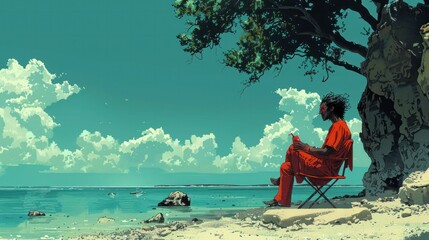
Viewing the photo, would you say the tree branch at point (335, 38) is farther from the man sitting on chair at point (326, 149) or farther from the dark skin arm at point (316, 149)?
the dark skin arm at point (316, 149)

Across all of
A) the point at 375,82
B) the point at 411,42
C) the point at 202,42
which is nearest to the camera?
the point at 411,42

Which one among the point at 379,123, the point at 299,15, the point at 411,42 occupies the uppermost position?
the point at 299,15

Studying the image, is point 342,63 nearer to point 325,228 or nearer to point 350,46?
point 350,46

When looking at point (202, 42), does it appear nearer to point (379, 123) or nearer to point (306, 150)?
point (379, 123)

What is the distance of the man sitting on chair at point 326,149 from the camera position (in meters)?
11.4

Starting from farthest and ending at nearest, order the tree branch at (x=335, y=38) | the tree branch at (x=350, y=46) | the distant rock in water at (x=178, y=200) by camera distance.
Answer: the distant rock in water at (x=178, y=200) → the tree branch at (x=350, y=46) → the tree branch at (x=335, y=38)

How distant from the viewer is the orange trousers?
11.5 metres

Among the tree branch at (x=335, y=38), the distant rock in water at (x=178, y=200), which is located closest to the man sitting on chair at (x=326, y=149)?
the tree branch at (x=335, y=38)

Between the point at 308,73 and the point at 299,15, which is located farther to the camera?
the point at 308,73

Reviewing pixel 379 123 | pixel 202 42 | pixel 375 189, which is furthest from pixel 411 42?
pixel 202 42

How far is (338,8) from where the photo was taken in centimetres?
2284

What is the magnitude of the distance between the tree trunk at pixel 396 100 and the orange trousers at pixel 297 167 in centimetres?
693

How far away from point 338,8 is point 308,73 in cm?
385

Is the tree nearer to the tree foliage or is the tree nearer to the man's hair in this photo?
the tree foliage
